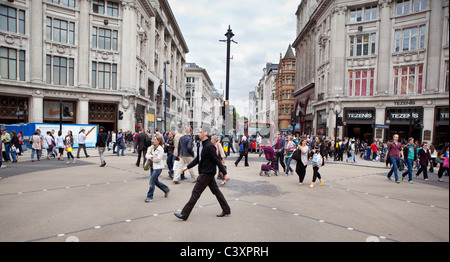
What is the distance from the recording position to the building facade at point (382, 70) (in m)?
26.5

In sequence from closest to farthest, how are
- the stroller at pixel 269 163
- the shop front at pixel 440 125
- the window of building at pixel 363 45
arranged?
the stroller at pixel 269 163 → the shop front at pixel 440 125 → the window of building at pixel 363 45

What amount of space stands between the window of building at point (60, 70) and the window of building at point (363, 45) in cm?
3133

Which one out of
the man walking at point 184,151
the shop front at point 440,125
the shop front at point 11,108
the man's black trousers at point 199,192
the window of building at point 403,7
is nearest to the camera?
the man's black trousers at point 199,192

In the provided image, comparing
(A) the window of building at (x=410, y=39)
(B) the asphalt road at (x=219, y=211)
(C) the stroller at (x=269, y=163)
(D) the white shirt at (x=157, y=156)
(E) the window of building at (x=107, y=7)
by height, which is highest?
(E) the window of building at (x=107, y=7)

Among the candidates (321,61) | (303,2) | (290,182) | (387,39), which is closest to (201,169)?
(290,182)

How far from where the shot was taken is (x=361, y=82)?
103 feet

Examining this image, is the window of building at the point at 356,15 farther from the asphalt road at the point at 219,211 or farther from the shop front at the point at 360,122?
the asphalt road at the point at 219,211

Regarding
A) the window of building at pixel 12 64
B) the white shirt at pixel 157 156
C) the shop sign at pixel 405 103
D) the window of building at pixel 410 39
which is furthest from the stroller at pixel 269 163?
the window of building at pixel 12 64

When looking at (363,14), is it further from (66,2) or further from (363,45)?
Result: (66,2)

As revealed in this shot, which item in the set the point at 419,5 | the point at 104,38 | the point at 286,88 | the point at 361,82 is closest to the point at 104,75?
the point at 104,38

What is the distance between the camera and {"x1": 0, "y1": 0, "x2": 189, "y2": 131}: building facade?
26188 mm

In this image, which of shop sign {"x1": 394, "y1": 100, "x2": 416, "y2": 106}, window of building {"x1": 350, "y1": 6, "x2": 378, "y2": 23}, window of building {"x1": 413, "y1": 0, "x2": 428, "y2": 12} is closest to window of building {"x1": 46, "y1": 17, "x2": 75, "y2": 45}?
window of building {"x1": 350, "y1": 6, "x2": 378, "y2": 23}

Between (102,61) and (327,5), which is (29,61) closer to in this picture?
(102,61)
